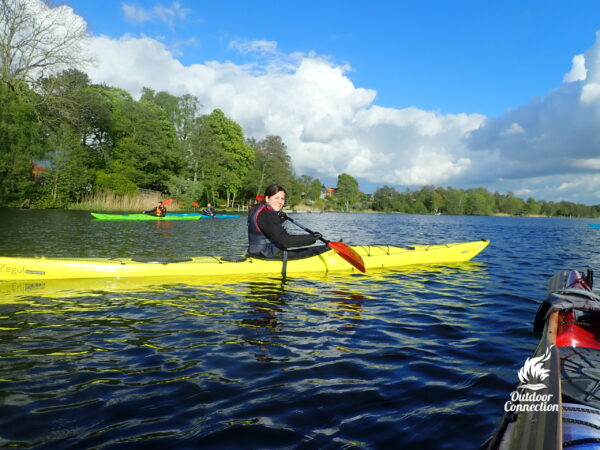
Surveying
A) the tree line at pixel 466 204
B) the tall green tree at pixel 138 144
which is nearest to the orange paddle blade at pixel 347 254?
the tall green tree at pixel 138 144

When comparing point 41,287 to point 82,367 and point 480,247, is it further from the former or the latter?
point 480,247

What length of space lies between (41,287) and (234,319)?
353cm

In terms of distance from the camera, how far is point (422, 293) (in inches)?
259

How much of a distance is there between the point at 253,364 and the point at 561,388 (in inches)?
92.9

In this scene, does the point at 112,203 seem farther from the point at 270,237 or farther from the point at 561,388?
the point at 561,388

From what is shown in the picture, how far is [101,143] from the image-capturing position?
36562 mm

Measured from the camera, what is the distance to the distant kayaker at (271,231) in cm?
686

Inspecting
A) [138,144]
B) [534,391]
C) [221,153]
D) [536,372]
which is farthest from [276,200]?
[221,153]

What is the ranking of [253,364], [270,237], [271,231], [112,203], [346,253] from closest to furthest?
1. [253,364]
2. [271,231]
3. [270,237]
4. [346,253]
5. [112,203]

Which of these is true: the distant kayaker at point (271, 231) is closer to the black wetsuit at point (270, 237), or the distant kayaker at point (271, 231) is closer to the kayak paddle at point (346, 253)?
the black wetsuit at point (270, 237)

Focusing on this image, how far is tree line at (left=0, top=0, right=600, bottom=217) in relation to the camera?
84.2 feet

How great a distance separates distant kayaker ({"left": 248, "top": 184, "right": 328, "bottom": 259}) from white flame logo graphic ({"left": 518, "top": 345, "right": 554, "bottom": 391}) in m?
4.69

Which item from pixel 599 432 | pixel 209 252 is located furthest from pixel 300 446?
pixel 209 252

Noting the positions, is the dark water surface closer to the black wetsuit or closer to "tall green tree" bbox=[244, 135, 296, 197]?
the black wetsuit
